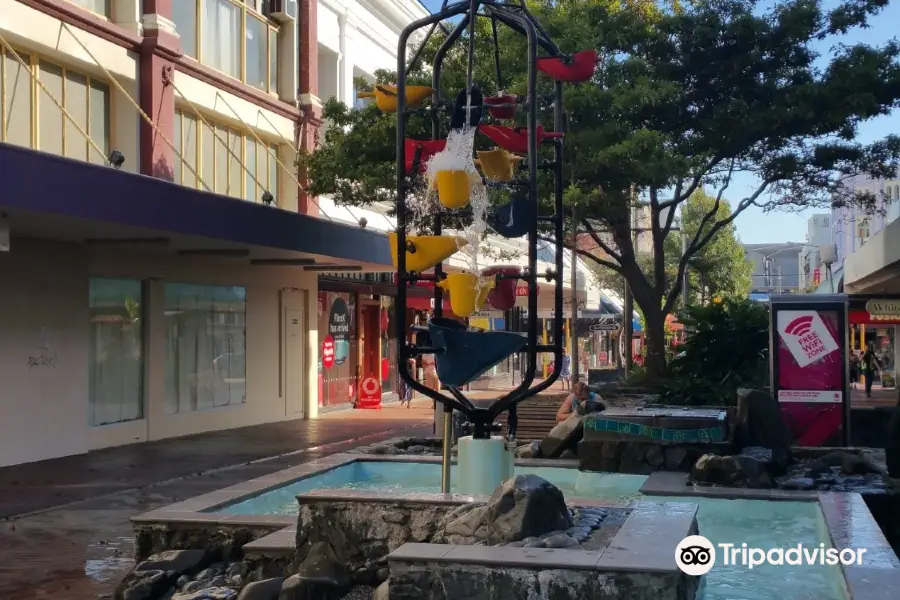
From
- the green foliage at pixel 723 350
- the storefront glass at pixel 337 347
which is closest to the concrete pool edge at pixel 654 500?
the green foliage at pixel 723 350

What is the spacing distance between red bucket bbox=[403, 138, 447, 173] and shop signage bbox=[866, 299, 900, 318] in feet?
68.1

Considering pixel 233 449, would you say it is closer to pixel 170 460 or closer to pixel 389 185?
pixel 170 460

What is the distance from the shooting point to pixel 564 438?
1234 cm

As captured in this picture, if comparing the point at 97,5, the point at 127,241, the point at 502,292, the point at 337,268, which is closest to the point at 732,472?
the point at 502,292

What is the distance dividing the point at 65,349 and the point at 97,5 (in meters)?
5.71

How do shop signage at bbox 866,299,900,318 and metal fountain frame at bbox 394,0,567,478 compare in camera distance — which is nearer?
metal fountain frame at bbox 394,0,567,478

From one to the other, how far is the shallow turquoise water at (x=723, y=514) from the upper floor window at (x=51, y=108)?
7004mm

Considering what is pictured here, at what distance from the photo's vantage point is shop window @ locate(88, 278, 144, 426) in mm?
16562

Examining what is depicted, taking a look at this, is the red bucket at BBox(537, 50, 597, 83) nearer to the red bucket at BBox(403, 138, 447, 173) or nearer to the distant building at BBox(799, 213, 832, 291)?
the red bucket at BBox(403, 138, 447, 173)

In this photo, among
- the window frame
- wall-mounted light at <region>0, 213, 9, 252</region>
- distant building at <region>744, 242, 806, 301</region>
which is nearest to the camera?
wall-mounted light at <region>0, 213, 9, 252</region>

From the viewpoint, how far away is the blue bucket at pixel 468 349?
22.5 feet

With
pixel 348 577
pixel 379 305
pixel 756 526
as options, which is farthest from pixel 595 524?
pixel 379 305

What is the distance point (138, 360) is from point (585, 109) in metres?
8.50

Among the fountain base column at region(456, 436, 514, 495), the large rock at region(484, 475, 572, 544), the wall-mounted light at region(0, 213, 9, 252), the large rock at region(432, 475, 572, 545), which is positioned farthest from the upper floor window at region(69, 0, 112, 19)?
the large rock at region(484, 475, 572, 544)
